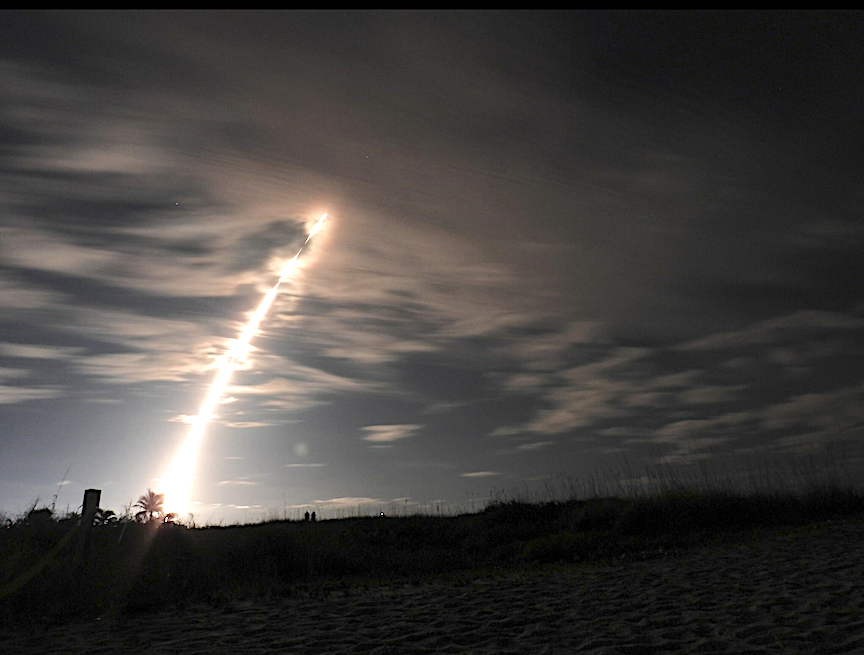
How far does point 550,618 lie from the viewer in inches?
320

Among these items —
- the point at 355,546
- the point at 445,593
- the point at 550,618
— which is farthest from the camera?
the point at 355,546

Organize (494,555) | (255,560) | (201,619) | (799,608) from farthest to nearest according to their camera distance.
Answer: (494,555)
(255,560)
(201,619)
(799,608)

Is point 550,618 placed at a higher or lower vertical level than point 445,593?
lower

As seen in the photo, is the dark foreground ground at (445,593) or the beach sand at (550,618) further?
the dark foreground ground at (445,593)

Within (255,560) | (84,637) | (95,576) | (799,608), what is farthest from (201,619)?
(799,608)

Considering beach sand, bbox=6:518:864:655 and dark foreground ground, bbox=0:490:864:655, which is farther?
dark foreground ground, bbox=0:490:864:655

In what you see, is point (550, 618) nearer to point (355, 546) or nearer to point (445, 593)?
point (445, 593)

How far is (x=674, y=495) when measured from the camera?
21422mm

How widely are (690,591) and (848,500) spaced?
51.4 feet

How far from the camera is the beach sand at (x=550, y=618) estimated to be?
22.6 ft

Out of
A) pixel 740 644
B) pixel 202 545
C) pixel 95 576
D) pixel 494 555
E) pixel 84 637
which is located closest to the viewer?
pixel 740 644

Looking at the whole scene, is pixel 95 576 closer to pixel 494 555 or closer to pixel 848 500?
pixel 494 555

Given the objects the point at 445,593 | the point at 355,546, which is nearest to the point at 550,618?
the point at 445,593

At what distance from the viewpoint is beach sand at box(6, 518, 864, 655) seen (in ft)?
22.6
